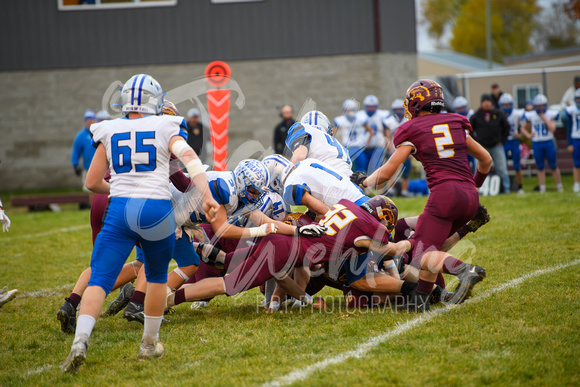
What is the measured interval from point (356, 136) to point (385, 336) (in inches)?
375

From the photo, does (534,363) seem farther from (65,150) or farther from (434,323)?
(65,150)

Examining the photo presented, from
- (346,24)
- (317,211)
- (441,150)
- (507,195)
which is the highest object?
(346,24)

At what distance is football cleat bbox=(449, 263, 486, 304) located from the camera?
4.59 meters

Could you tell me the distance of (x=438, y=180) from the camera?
185 inches

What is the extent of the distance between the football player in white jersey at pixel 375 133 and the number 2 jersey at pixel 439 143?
767 cm

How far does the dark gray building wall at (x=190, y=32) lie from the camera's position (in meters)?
17.5

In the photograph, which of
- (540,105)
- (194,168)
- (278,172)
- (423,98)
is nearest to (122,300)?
(278,172)

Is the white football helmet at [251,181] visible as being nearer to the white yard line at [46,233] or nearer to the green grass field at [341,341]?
the green grass field at [341,341]

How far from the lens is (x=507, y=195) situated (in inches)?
473

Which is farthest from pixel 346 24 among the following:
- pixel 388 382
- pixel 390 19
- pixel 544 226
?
pixel 388 382

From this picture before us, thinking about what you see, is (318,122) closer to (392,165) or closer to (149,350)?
(392,165)

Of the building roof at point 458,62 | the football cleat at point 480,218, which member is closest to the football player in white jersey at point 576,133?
the football cleat at point 480,218

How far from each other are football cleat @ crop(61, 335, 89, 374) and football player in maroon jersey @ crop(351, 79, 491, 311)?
232 centimetres

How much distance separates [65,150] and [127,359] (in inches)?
612
